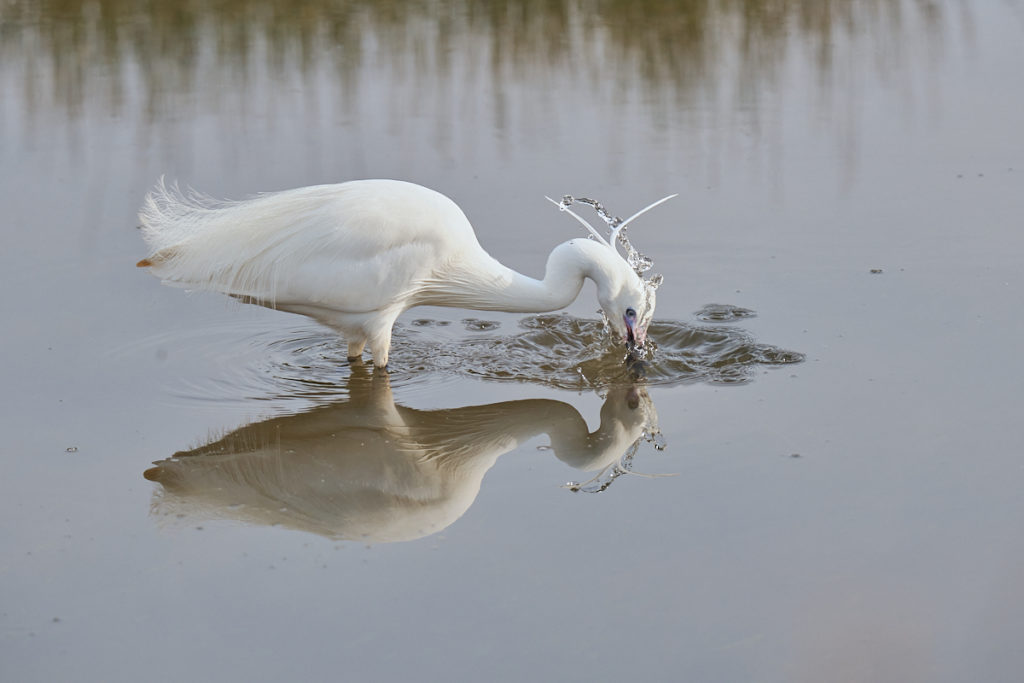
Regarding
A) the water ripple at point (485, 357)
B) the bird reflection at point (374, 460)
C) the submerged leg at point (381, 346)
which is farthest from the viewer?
the submerged leg at point (381, 346)

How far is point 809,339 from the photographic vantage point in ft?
17.6

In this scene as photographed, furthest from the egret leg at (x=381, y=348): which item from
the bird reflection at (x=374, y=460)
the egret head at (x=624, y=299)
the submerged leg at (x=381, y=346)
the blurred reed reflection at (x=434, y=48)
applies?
the blurred reed reflection at (x=434, y=48)

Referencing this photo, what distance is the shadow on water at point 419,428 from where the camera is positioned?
4.20m

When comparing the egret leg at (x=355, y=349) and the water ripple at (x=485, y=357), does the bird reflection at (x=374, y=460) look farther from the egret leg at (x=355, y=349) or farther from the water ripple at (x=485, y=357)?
the egret leg at (x=355, y=349)

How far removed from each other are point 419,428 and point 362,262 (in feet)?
2.68

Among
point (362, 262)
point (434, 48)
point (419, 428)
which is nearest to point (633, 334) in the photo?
point (419, 428)

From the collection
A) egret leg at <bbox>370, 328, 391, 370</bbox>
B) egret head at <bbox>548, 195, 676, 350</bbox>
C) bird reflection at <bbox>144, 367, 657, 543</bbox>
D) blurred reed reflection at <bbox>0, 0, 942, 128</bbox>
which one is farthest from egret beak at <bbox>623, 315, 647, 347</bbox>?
blurred reed reflection at <bbox>0, 0, 942, 128</bbox>

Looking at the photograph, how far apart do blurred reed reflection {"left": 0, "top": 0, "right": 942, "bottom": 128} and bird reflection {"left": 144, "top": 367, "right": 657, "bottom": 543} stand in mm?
4112

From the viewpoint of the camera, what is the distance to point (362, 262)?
529cm

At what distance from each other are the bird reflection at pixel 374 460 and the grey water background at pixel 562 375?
0.12ft

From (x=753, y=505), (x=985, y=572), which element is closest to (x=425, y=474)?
(x=753, y=505)

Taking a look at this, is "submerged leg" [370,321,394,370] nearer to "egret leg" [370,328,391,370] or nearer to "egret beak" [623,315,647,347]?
"egret leg" [370,328,391,370]

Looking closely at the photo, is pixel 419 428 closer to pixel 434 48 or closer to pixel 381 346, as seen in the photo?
pixel 381 346

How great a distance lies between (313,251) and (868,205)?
3166 millimetres
